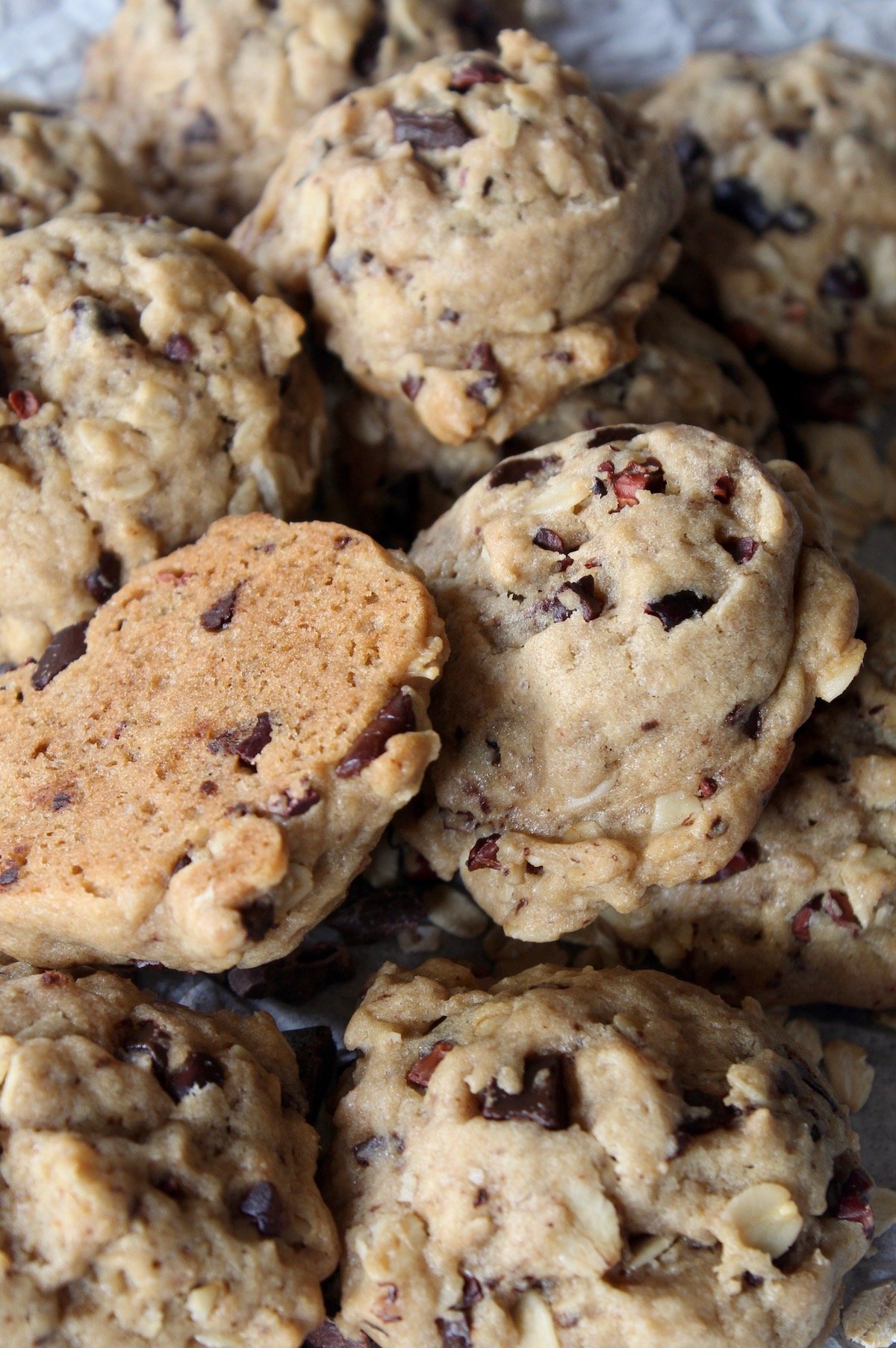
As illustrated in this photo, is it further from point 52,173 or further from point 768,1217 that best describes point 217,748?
point 52,173

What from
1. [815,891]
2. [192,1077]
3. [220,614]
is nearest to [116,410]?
[220,614]

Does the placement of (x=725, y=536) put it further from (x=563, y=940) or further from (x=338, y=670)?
(x=563, y=940)

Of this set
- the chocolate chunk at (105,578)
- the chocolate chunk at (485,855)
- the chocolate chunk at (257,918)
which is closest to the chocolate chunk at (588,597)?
the chocolate chunk at (485,855)

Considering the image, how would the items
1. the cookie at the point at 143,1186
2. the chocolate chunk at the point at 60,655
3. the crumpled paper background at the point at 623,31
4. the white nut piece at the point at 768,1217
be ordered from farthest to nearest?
the crumpled paper background at the point at 623,31, the chocolate chunk at the point at 60,655, the white nut piece at the point at 768,1217, the cookie at the point at 143,1186

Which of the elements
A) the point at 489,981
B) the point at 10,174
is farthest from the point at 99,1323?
the point at 10,174

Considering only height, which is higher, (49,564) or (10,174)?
(10,174)

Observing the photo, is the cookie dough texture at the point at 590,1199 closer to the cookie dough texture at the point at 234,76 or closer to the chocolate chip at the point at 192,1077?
the chocolate chip at the point at 192,1077

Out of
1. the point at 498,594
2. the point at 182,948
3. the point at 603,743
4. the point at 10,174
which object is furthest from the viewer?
the point at 10,174
